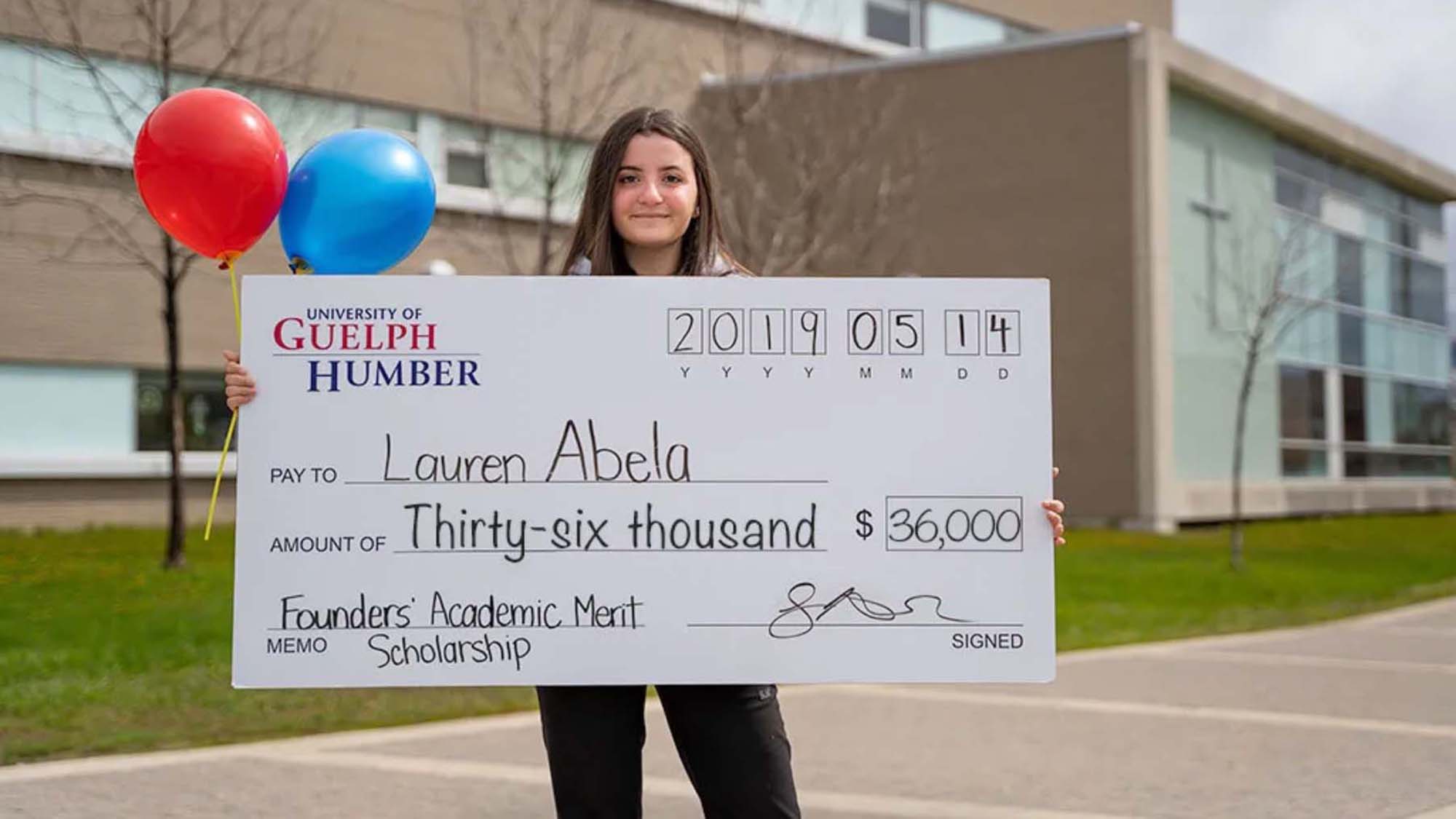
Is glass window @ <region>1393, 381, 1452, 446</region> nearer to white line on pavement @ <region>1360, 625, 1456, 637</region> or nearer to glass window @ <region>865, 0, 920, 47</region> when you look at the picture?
glass window @ <region>865, 0, 920, 47</region>

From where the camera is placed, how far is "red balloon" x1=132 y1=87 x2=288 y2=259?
13.1ft

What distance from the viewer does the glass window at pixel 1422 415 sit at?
111ft

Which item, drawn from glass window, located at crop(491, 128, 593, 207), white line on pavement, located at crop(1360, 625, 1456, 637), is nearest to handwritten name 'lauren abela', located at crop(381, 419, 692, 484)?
white line on pavement, located at crop(1360, 625, 1456, 637)

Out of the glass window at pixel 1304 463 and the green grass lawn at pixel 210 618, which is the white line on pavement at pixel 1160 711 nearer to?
the green grass lawn at pixel 210 618

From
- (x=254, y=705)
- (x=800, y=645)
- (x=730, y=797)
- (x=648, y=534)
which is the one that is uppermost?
(x=648, y=534)

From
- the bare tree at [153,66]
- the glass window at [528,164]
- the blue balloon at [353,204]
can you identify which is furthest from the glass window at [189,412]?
the blue balloon at [353,204]

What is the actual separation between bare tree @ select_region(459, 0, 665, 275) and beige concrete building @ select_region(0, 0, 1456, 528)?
69 millimetres

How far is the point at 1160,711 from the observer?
8.58 meters

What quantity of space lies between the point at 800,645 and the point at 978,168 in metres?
21.7

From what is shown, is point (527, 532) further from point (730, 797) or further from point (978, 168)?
point (978, 168)

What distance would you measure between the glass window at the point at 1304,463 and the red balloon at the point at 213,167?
26512 millimetres

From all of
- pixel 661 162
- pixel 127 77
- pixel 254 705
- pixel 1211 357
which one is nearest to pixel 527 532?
pixel 661 162

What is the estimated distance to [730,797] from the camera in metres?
3.39
